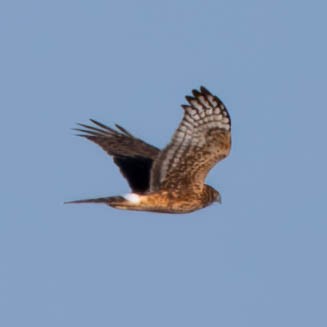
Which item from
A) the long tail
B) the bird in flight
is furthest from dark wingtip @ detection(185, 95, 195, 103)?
the long tail

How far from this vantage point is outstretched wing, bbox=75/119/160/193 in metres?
18.3

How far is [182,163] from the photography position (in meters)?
17.1

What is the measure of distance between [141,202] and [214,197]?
1188mm

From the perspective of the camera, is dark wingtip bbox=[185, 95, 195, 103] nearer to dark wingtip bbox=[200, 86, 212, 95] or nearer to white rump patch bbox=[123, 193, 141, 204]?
dark wingtip bbox=[200, 86, 212, 95]

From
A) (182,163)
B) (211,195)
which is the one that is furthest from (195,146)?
(211,195)

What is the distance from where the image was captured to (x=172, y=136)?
55.2ft

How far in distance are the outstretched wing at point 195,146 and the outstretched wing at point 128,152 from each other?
0.62 m

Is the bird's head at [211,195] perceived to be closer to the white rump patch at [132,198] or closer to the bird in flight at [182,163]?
the bird in flight at [182,163]

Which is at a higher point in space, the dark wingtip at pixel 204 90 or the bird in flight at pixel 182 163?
the dark wingtip at pixel 204 90

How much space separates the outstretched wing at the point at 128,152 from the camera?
18328mm

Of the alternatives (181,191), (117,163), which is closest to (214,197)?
(181,191)

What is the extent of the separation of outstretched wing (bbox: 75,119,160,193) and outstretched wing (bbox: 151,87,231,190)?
0.62 metres

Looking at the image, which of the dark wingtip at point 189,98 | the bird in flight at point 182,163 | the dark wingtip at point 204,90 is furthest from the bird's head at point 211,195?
the dark wingtip at point 204,90

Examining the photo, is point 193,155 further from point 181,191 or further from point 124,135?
point 124,135
